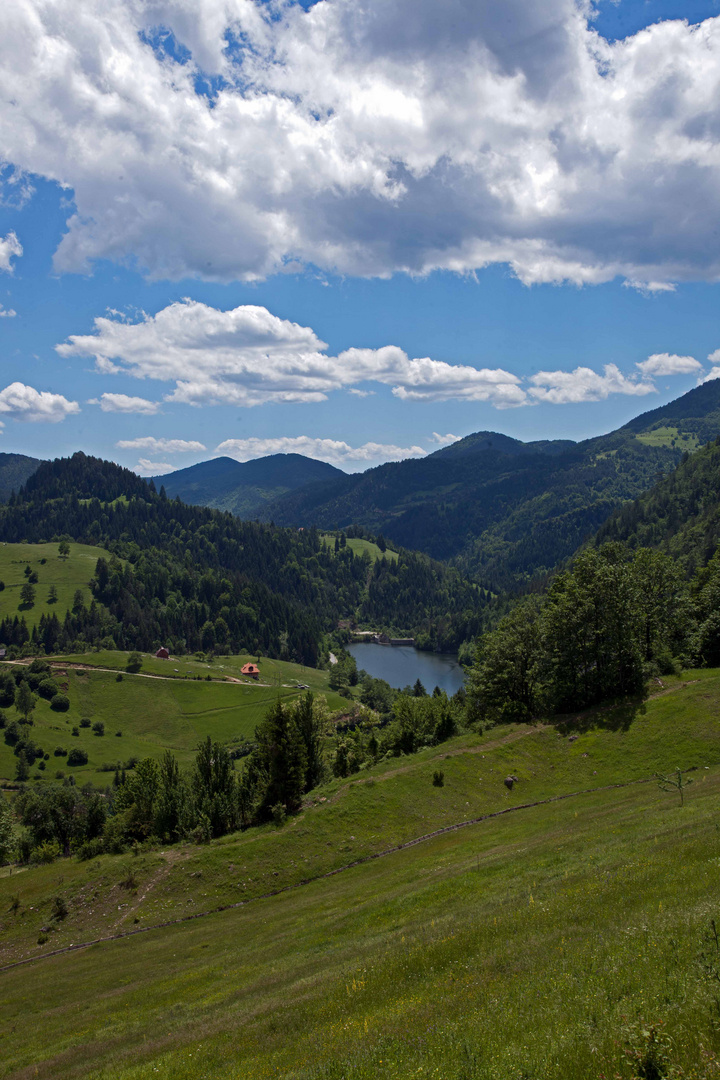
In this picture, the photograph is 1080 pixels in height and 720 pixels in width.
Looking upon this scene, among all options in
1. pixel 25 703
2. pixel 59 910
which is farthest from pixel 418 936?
pixel 25 703

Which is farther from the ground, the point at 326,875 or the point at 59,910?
the point at 326,875

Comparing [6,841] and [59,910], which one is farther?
[6,841]

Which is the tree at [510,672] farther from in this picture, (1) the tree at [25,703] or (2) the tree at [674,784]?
(1) the tree at [25,703]

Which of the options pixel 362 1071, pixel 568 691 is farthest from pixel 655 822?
pixel 568 691

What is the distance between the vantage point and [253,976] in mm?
25875

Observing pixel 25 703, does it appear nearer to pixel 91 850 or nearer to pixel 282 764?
pixel 91 850

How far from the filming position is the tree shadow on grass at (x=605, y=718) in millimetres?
60719

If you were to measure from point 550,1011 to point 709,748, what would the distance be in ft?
154

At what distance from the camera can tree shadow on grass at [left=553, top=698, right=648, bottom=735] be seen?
60.7 metres

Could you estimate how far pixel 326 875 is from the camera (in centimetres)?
4647

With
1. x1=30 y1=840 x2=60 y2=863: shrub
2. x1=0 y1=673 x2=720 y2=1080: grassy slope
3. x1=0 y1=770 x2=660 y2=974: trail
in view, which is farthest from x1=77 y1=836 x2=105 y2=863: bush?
x1=0 y1=770 x2=660 y2=974: trail

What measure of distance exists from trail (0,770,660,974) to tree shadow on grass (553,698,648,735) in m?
10.3

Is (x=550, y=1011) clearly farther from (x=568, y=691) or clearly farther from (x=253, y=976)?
(x=568, y=691)

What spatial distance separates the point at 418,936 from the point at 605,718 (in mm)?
47379
